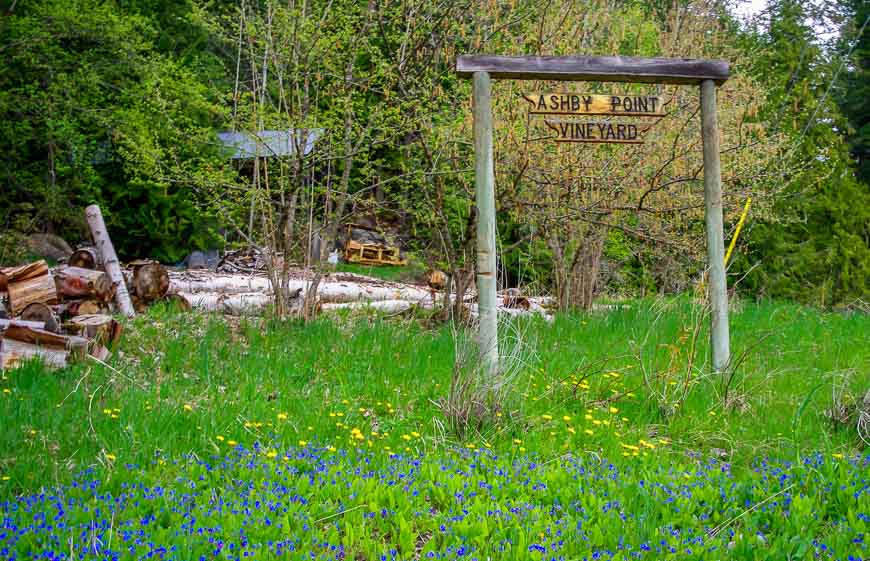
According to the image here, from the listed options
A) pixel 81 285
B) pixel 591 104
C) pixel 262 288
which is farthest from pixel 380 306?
pixel 591 104

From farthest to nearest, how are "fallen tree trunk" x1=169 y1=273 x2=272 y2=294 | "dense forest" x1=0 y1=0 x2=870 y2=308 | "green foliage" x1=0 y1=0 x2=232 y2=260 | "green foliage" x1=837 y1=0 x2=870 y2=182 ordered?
1. "green foliage" x1=837 y1=0 x2=870 y2=182
2. "green foliage" x1=0 y1=0 x2=232 y2=260
3. "fallen tree trunk" x1=169 y1=273 x2=272 y2=294
4. "dense forest" x1=0 y1=0 x2=870 y2=308

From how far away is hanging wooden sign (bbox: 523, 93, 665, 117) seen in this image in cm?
574

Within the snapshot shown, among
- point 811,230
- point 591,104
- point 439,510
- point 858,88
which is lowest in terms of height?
point 439,510

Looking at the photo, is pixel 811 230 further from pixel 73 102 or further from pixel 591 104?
pixel 73 102

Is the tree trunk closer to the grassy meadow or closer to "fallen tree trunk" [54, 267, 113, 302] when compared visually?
the grassy meadow

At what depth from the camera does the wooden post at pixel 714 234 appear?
6199 mm

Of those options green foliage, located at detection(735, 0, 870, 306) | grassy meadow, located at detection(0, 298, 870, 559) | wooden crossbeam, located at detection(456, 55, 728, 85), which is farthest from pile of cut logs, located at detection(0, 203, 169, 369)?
green foliage, located at detection(735, 0, 870, 306)

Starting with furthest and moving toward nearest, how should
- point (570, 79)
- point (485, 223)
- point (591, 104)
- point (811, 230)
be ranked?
point (811, 230)
point (570, 79)
point (591, 104)
point (485, 223)

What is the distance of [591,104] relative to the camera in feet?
18.9

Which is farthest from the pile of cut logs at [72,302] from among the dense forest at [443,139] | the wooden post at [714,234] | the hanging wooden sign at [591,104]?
the wooden post at [714,234]

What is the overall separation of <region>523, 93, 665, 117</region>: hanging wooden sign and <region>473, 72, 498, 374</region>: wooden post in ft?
1.15

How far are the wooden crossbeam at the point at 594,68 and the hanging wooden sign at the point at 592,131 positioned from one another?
37 cm

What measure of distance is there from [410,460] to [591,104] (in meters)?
2.98

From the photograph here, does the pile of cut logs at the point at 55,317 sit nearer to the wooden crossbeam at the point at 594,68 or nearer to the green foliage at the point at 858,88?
the wooden crossbeam at the point at 594,68
